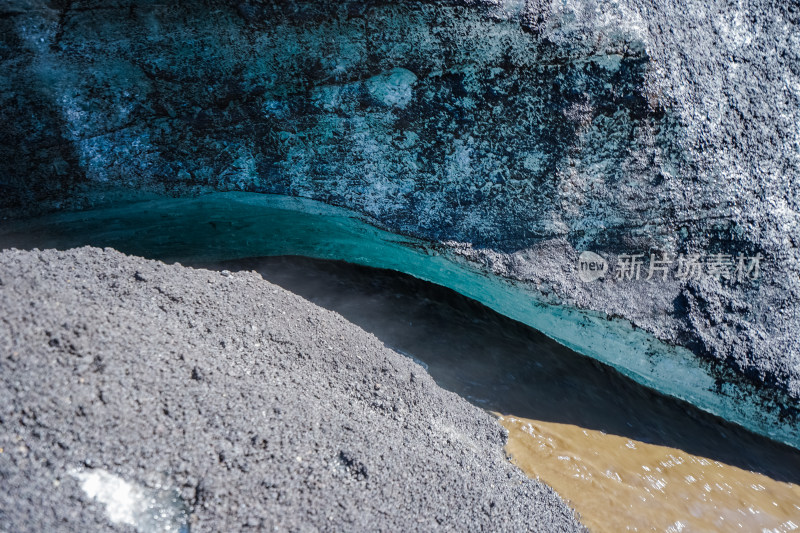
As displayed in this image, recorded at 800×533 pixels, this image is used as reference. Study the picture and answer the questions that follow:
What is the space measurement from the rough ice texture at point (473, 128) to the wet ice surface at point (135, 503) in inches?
54.6

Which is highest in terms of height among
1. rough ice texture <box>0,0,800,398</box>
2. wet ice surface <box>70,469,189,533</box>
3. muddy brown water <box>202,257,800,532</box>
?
rough ice texture <box>0,0,800,398</box>

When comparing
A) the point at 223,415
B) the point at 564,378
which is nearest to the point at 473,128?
the point at 564,378

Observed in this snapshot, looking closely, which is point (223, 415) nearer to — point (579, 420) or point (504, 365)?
point (504, 365)

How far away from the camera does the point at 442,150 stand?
7.32ft

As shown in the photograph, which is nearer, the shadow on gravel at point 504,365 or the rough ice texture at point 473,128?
the rough ice texture at point 473,128

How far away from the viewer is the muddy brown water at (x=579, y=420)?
6.81 feet

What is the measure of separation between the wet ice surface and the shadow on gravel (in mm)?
1390

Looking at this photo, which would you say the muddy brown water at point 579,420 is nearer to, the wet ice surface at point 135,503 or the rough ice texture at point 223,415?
the rough ice texture at point 223,415

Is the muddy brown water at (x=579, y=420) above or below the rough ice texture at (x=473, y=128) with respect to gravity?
below

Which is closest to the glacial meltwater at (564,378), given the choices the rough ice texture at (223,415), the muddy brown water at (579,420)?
the muddy brown water at (579,420)

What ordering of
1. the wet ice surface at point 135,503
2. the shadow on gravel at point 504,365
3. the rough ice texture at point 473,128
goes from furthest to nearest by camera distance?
the shadow on gravel at point 504,365, the rough ice texture at point 473,128, the wet ice surface at point 135,503

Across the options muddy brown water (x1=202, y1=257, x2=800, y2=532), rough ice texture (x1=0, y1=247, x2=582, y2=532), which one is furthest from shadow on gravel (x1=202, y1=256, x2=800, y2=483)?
rough ice texture (x1=0, y1=247, x2=582, y2=532)

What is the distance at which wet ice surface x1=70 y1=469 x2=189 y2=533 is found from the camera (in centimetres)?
119

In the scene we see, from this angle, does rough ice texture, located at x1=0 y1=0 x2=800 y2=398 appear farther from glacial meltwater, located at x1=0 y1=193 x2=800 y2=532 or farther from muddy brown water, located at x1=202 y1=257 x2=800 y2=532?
muddy brown water, located at x1=202 y1=257 x2=800 y2=532
